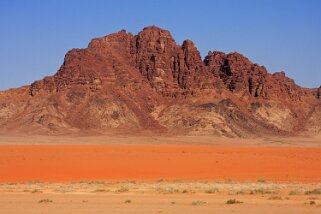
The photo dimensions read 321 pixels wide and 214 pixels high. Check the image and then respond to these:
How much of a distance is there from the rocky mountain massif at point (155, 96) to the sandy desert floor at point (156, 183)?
63520 millimetres

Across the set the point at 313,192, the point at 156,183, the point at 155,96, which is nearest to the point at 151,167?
the point at 156,183

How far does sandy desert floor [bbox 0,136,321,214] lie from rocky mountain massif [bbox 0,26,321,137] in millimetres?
63520

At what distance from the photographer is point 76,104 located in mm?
120188

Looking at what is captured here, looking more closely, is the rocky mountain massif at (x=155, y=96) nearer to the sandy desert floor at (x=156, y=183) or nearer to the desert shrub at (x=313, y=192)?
the sandy desert floor at (x=156, y=183)

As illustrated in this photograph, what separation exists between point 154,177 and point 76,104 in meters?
84.4

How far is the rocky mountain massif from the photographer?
11850 cm

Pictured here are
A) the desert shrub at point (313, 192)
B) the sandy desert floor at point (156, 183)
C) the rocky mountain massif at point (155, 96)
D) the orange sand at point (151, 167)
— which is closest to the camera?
the sandy desert floor at point (156, 183)

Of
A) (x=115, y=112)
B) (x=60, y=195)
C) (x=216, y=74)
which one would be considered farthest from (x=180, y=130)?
(x=60, y=195)

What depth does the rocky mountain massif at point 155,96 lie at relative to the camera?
118 m

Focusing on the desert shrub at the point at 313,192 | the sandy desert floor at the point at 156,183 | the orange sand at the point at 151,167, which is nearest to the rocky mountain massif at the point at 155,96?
the orange sand at the point at 151,167

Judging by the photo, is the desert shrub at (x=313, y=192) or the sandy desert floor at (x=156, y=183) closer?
the sandy desert floor at (x=156, y=183)

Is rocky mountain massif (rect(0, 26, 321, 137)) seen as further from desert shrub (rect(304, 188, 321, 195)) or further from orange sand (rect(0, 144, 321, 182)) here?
desert shrub (rect(304, 188, 321, 195))

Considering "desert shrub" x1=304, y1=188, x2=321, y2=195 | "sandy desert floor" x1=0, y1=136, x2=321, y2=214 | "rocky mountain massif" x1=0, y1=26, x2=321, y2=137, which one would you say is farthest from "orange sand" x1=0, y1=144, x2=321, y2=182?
"rocky mountain massif" x1=0, y1=26, x2=321, y2=137

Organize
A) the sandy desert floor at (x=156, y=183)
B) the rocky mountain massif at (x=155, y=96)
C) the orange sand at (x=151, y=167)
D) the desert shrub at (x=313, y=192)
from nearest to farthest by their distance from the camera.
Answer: the sandy desert floor at (x=156, y=183) < the desert shrub at (x=313, y=192) < the orange sand at (x=151, y=167) < the rocky mountain massif at (x=155, y=96)
